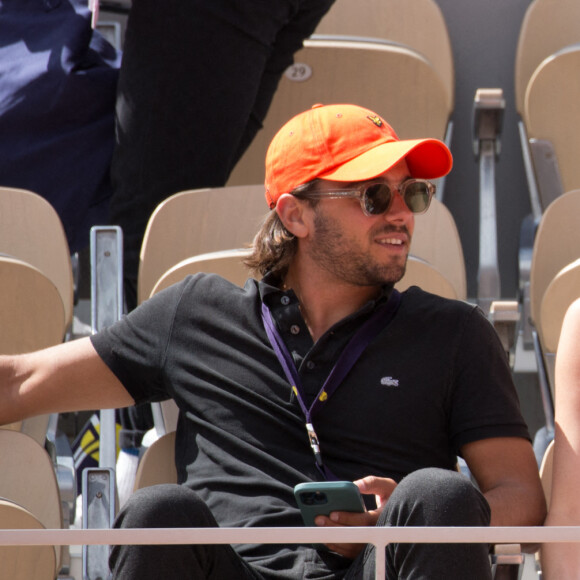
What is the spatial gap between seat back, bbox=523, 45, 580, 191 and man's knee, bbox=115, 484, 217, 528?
179cm

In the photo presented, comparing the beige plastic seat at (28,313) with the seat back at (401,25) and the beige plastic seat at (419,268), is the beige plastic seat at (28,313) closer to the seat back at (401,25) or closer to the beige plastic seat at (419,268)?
the beige plastic seat at (419,268)

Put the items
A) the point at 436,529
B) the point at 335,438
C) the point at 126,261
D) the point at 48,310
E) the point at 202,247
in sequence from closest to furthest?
the point at 436,529
the point at 335,438
the point at 48,310
the point at 202,247
the point at 126,261

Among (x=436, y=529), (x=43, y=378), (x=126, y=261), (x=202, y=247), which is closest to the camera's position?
(x=436, y=529)

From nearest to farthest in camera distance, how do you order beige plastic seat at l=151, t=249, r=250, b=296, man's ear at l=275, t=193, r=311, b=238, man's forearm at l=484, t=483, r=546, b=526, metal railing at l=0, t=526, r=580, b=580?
metal railing at l=0, t=526, r=580, b=580
man's forearm at l=484, t=483, r=546, b=526
man's ear at l=275, t=193, r=311, b=238
beige plastic seat at l=151, t=249, r=250, b=296

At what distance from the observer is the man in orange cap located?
183cm

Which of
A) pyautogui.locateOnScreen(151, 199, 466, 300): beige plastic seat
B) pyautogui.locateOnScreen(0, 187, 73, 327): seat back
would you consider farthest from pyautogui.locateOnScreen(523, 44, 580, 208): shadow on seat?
pyautogui.locateOnScreen(0, 187, 73, 327): seat back

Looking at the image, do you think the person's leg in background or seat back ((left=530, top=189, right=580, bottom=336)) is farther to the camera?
seat back ((left=530, top=189, right=580, bottom=336))

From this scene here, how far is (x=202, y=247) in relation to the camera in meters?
2.51

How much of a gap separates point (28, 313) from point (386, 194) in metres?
0.70

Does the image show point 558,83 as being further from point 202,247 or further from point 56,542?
point 56,542

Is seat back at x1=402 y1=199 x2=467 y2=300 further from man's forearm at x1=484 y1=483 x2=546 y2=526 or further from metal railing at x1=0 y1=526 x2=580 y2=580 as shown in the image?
metal railing at x1=0 y1=526 x2=580 y2=580

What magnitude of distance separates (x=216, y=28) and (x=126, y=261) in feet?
1.73

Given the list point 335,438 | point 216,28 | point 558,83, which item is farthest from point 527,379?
point 335,438

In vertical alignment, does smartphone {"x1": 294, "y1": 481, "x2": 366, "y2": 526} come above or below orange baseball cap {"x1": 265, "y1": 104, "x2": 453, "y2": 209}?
below
